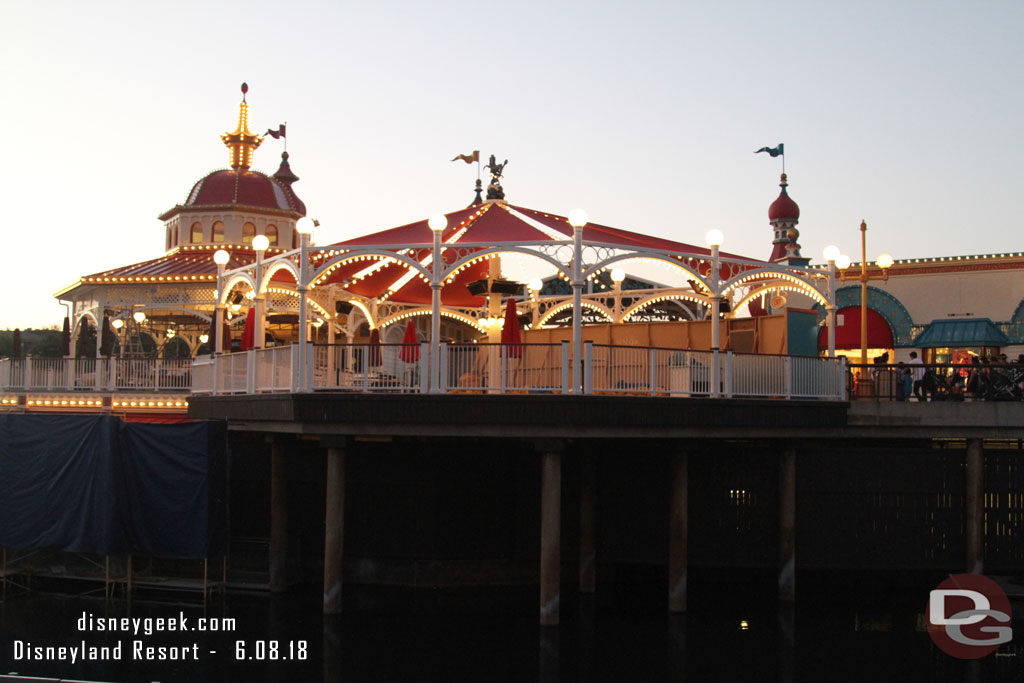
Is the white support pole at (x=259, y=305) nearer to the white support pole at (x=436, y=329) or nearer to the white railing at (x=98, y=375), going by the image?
the white support pole at (x=436, y=329)

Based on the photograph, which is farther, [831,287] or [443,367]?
[831,287]

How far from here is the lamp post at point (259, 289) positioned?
79.5 ft

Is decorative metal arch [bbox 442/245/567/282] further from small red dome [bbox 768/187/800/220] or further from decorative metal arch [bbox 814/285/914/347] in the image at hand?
small red dome [bbox 768/187/800/220]

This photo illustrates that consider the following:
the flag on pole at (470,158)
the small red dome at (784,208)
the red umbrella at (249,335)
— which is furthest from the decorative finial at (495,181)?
the small red dome at (784,208)

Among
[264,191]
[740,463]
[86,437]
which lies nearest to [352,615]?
[86,437]

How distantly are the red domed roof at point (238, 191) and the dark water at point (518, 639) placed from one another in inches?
908

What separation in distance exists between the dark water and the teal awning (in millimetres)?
12560

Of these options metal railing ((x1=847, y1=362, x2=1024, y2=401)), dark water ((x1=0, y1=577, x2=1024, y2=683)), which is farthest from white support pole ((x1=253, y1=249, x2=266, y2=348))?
metal railing ((x1=847, y1=362, x2=1024, y2=401))

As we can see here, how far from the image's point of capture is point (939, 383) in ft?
82.9

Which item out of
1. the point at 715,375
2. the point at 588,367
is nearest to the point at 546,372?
the point at 588,367

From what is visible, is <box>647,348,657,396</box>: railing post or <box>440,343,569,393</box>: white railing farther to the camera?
<box>647,348,657,396</box>: railing post

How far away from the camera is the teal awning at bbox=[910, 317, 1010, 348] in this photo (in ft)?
115

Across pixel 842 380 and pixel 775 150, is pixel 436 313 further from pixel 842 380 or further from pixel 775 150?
pixel 775 150

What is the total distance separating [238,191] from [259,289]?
2185 centimetres
